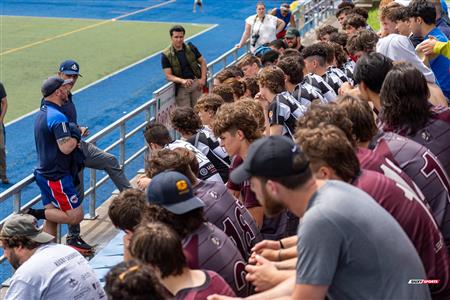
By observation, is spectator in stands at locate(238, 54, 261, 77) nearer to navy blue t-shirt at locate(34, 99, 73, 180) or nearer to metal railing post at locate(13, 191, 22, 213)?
navy blue t-shirt at locate(34, 99, 73, 180)

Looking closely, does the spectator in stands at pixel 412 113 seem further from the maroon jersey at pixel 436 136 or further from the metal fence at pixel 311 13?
the metal fence at pixel 311 13

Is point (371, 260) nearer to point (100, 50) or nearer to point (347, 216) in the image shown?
point (347, 216)

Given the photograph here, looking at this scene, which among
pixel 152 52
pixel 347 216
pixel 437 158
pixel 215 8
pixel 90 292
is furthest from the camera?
pixel 215 8

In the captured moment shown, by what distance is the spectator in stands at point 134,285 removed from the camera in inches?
127

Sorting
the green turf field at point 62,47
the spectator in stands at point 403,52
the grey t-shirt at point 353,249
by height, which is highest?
the grey t-shirt at point 353,249

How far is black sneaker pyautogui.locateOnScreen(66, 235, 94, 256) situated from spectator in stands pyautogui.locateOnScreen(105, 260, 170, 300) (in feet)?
17.0

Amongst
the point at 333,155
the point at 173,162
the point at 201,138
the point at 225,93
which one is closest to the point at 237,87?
the point at 225,93

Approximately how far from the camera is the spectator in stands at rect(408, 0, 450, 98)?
798 centimetres

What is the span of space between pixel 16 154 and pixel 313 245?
1218 centimetres

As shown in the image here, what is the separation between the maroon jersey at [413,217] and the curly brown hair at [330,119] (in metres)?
0.57

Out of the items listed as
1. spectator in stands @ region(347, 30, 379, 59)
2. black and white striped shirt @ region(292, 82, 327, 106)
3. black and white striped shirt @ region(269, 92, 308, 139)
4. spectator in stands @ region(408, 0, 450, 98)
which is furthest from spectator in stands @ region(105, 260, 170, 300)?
spectator in stands @ region(347, 30, 379, 59)

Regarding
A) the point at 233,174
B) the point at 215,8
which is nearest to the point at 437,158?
the point at 233,174

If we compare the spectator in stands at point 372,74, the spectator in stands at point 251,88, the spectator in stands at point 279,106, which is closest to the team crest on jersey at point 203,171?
the spectator in stands at point 279,106

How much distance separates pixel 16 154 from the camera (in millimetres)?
14570
